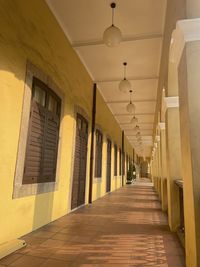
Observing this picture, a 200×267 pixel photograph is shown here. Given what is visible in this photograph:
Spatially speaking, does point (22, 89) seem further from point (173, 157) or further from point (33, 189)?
point (173, 157)

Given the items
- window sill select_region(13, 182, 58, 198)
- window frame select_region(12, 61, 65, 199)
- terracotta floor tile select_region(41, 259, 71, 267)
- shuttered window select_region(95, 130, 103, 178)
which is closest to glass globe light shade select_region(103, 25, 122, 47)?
window frame select_region(12, 61, 65, 199)

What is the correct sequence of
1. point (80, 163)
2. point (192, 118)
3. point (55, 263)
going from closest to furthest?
1. point (192, 118)
2. point (55, 263)
3. point (80, 163)

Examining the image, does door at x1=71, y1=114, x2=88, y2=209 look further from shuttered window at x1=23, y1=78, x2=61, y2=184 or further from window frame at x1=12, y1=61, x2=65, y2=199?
window frame at x1=12, y1=61, x2=65, y2=199

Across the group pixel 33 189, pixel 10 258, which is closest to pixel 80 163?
pixel 33 189

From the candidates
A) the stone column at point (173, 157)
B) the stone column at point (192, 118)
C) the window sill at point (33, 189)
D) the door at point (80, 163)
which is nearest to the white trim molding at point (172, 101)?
the stone column at point (173, 157)

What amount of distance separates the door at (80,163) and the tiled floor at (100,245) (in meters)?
1.09

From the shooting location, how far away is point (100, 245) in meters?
2.91

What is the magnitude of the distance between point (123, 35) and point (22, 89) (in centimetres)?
289

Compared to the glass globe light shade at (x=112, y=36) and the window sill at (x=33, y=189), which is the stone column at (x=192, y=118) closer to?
the glass globe light shade at (x=112, y=36)

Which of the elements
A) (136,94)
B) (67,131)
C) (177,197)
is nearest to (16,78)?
(67,131)

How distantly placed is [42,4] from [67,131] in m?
2.60

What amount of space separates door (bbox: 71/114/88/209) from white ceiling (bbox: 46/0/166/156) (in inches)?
70.3

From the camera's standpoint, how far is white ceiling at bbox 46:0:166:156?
4086 millimetres

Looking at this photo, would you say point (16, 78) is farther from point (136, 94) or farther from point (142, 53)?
point (136, 94)
